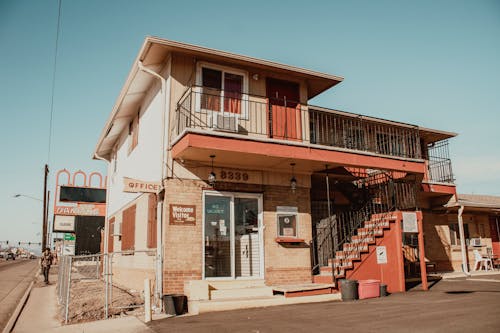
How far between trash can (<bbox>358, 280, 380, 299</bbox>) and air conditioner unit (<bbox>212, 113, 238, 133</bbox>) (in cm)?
536

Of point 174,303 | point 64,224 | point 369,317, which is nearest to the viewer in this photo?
point 369,317

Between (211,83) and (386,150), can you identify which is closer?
(211,83)

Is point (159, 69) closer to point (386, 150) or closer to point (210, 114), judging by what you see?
point (210, 114)

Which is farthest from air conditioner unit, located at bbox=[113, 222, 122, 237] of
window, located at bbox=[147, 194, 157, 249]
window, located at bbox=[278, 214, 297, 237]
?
window, located at bbox=[278, 214, 297, 237]

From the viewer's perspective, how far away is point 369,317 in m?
7.98

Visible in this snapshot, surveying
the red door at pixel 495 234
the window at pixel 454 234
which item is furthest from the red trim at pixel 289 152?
the red door at pixel 495 234

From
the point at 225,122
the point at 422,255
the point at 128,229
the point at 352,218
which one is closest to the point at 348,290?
the point at 422,255

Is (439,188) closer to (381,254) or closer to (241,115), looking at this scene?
(381,254)

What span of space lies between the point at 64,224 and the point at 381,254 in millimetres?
37403

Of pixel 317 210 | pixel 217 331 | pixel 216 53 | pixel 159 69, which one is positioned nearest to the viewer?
pixel 217 331

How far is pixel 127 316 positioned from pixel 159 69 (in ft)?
22.8

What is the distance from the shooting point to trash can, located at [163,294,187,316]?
928 centimetres

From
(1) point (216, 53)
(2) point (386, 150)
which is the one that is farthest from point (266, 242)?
(2) point (386, 150)

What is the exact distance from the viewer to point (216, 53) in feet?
36.4
